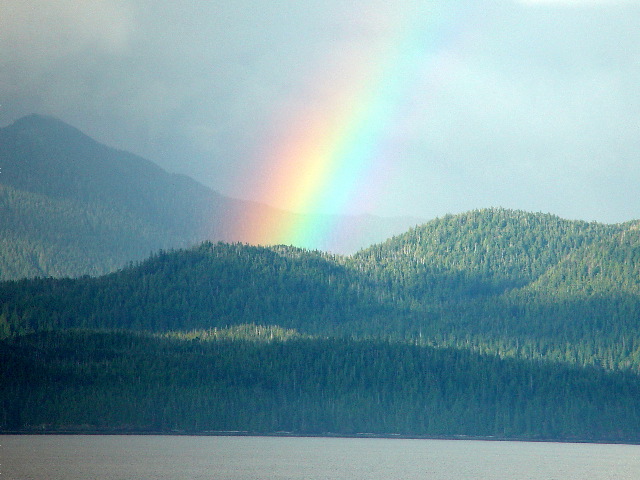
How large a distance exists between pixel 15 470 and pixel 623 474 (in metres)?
101

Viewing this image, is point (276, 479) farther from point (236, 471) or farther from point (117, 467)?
point (117, 467)

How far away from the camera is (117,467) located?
191125mm

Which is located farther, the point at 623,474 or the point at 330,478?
the point at 623,474

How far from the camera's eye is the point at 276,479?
17450 centimetres

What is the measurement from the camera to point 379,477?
180m

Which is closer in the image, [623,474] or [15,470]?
[15,470]

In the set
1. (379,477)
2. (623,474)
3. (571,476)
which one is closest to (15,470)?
(379,477)

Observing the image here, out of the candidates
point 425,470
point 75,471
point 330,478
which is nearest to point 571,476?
point 425,470

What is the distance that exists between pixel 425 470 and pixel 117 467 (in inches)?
2050

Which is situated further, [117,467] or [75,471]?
Result: [117,467]

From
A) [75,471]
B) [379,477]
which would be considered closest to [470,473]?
[379,477]

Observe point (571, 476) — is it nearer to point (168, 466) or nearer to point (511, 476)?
point (511, 476)

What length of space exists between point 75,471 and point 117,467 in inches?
495

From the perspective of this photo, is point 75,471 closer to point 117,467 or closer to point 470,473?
point 117,467
